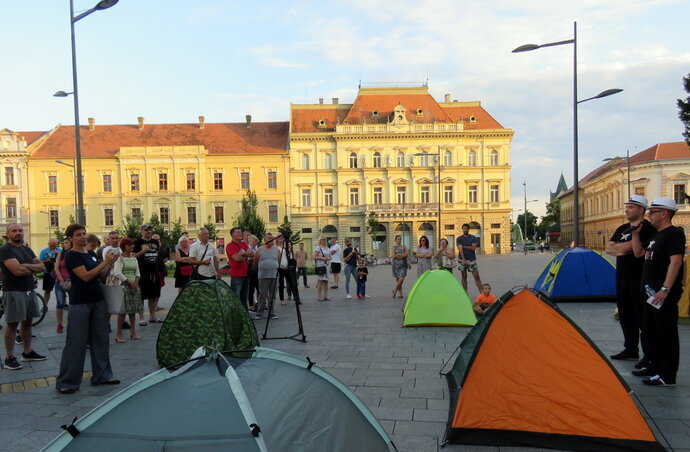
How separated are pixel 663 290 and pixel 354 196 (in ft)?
167

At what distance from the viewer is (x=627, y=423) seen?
13.7 ft

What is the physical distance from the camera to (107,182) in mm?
55031

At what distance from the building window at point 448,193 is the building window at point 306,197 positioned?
48.1 feet

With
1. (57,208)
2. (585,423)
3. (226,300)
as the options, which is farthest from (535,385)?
(57,208)

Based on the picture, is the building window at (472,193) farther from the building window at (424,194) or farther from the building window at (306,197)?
the building window at (306,197)

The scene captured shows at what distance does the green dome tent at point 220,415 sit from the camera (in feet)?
9.32

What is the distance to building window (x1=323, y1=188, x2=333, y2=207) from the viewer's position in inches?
2215

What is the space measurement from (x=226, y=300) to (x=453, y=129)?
50.8 meters

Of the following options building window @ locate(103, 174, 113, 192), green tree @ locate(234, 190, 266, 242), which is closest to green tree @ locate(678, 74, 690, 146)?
green tree @ locate(234, 190, 266, 242)

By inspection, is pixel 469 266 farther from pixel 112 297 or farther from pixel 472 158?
pixel 472 158

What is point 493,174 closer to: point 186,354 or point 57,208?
point 57,208

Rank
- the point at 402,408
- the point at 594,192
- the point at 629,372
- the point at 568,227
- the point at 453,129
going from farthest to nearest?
the point at 568,227
the point at 594,192
the point at 453,129
the point at 629,372
the point at 402,408

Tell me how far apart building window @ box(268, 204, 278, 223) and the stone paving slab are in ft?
144

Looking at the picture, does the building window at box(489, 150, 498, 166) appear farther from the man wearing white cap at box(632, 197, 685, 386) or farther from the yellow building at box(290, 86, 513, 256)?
the man wearing white cap at box(632, 197, 685, 386)
